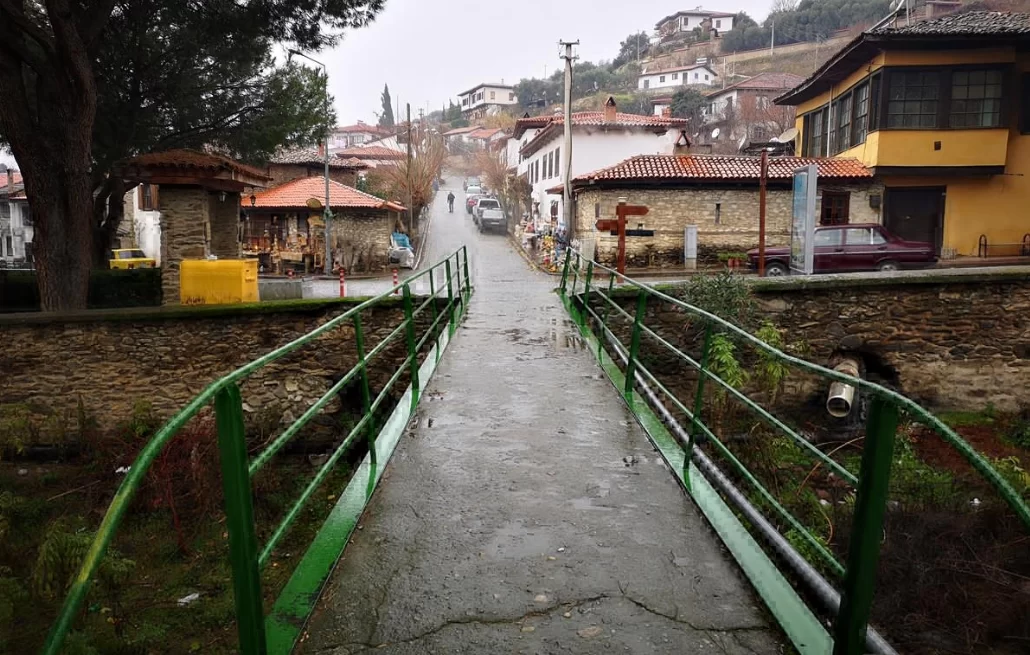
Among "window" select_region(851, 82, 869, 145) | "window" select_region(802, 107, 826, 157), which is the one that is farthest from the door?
→ "window" select_region(802, 107, 826, 157)

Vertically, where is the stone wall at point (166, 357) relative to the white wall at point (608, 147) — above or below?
below

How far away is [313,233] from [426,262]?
530 cm

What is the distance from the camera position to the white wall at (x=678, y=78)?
3361 inches

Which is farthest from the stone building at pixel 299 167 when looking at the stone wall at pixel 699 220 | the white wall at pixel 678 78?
the white wall at pixel 678 78

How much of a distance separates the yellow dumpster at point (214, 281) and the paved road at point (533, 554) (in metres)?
8.90

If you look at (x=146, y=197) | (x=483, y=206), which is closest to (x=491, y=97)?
(x=483, y=206)

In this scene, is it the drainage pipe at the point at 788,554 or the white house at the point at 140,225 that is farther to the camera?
the white house at the point at 140,225

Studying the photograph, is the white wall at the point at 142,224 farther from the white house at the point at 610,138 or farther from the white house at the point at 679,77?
the white house at the point at 679,77

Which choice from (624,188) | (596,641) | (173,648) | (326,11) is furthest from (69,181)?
(624,188)

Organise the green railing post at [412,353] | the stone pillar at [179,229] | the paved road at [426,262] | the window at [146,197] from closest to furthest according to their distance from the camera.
→ the green railing post at [412,353]
the stone pillar at [179,229]
the paved road at [426,262]
the window at [146,197]

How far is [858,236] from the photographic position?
19250 mm

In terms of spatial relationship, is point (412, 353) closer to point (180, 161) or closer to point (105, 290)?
point (180, 161)

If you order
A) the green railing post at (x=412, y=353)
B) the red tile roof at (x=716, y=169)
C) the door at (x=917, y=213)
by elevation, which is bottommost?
the green railing post at (x=412, y=353)

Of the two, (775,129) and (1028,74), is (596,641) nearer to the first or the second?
(1028,74)
